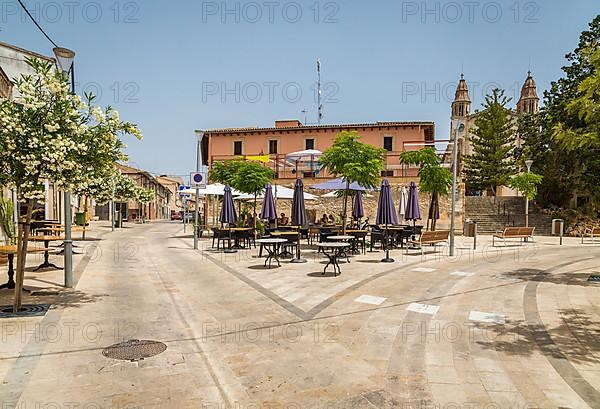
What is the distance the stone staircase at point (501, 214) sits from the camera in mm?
28792

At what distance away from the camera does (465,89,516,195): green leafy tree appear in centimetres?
3888

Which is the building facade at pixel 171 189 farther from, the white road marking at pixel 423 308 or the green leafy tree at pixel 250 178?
the white road marking at pixel 423 308

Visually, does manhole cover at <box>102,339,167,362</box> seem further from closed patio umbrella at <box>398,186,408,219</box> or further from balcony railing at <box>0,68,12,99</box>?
closed patio umbrella at <box>398,186,408,219</box>

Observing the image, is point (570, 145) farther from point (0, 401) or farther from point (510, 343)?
point (0, 401)

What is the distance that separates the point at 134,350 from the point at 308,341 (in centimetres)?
200

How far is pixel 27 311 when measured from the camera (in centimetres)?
656

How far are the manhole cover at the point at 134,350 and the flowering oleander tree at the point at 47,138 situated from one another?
7.79 ft

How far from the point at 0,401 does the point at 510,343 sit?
5346 mm

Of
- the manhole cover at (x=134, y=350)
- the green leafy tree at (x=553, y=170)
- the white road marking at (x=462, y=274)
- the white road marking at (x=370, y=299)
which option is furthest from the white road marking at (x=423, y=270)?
the green leafy tree at (x=553, y=170)

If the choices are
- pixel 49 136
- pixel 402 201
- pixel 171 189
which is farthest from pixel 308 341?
pixel 171 189

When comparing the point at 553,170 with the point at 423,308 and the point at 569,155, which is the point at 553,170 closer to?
the point at 569,155

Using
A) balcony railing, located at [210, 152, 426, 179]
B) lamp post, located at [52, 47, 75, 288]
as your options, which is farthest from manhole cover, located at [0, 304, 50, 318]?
balcony railing, located at [210, 152, 426, 179]

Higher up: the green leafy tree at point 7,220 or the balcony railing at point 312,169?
the balcony railing at point 312,169

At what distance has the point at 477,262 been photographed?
42.6 ft
